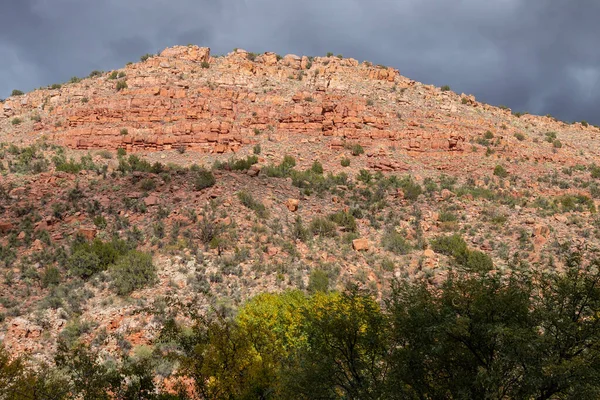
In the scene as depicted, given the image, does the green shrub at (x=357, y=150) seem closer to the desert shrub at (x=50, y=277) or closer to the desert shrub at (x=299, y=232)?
the desert shrub at (x=299, y=232)

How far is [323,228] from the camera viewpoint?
79.4ft

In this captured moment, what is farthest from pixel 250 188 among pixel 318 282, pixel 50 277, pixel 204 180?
pixel 50 277

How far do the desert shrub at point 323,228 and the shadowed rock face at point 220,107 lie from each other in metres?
12.2

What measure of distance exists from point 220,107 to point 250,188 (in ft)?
44.6

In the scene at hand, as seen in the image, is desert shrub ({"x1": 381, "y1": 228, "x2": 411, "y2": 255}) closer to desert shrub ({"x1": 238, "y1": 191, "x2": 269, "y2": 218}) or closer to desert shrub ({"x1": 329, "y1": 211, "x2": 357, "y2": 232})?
desert shrub ({"x1": 329, "y1": 211, "x2": 357, "y2": 232})

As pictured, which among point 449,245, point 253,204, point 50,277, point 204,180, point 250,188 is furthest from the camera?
point 250,188

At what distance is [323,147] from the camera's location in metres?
35.1

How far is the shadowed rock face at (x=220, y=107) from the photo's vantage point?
34688 millimetres

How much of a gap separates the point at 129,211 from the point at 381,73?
102 ft

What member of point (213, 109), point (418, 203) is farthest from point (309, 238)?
point (213, 109)

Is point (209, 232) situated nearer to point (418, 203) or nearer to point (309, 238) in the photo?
point (309, 238)

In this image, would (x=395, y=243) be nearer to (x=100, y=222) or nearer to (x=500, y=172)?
(x=500, y=172)

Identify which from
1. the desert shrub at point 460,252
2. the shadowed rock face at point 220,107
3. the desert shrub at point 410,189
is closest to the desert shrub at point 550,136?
the shadowed rock face at point 220,107

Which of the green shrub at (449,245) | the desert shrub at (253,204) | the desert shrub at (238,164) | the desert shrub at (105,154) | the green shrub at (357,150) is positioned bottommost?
the green shrub at (449,245)
